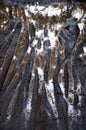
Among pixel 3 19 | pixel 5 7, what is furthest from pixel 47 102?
pixel 5 7

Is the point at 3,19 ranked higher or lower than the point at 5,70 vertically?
higher

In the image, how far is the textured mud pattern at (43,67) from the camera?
51.5 inches

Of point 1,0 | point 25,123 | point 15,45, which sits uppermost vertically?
point 1,0

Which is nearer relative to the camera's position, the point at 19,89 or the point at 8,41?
the point at 19,89

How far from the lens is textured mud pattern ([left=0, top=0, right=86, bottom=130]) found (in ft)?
4.29

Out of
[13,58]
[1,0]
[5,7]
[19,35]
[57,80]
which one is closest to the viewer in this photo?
[57,80]

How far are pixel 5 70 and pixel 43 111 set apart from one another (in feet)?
1.50

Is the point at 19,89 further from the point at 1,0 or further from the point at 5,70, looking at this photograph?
the point at 1,0

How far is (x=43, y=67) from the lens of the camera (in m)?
1.69

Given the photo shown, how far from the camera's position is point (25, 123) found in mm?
1268

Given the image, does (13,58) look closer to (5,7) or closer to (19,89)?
(19,89)

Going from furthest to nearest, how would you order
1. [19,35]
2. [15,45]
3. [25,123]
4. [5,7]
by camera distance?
[5,7], [19,35], [15,45], [25,123]

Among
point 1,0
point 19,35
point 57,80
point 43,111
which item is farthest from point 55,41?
point 1,0

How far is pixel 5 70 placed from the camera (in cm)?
166
